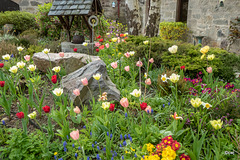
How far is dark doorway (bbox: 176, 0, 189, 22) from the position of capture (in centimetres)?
955

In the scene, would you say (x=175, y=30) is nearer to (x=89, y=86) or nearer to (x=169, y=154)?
(x=89, y=86)

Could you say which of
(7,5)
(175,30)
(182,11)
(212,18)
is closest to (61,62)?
→ (212,18)

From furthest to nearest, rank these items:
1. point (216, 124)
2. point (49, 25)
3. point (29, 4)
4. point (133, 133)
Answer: point (29, 4) → point (49, 25) → point (133, 133) → point (216, 124)

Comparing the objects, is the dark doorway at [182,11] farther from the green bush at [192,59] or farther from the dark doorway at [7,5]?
the dark doorway at [7,5]

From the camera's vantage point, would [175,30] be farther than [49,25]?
Yes

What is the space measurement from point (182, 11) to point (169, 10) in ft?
1.96

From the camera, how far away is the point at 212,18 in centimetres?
737

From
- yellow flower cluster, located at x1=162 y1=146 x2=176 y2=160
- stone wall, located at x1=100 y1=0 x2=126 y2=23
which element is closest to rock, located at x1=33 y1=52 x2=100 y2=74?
yellow flower cluster, located at x1=162 y1=146 x2=176 y2=160

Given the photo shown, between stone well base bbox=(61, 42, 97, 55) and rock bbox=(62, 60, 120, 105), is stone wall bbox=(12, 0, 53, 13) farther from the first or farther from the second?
rock bbox=(62, 60, 120, 105)

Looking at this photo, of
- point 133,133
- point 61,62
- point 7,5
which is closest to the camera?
point 133,133

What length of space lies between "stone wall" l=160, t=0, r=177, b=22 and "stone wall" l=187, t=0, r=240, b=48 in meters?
0.88

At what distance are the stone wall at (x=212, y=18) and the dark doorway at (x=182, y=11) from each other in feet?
2.61

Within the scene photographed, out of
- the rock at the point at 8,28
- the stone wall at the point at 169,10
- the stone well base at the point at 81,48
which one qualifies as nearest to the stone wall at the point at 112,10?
the stone wall at the point at 169,10

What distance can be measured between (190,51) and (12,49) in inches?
162
